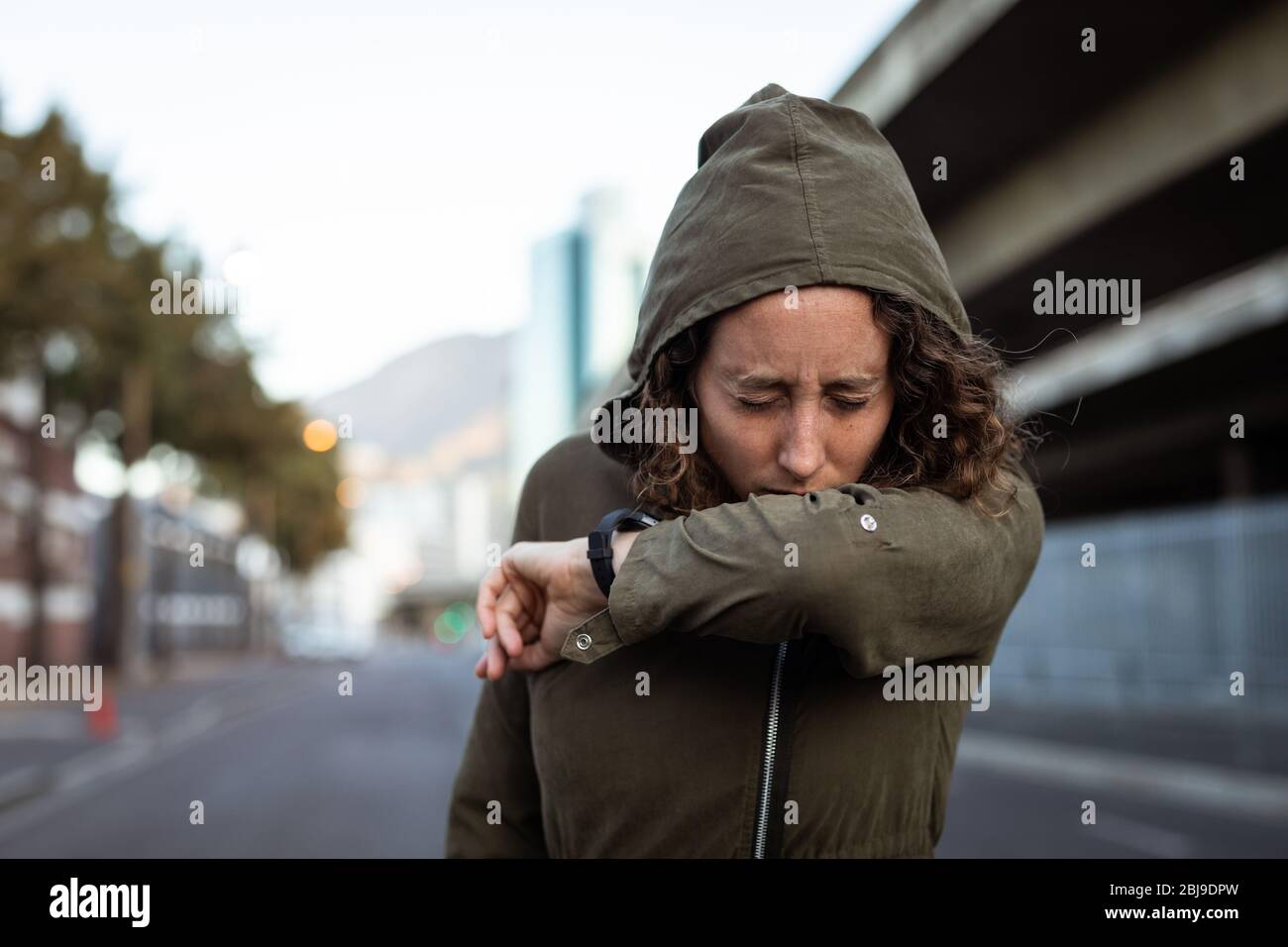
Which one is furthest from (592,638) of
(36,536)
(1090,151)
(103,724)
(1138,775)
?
(36,536)

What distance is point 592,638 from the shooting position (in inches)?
55.5

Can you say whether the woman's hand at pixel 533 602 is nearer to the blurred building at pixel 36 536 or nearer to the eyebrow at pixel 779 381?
the eyebrow at pixel 779 381

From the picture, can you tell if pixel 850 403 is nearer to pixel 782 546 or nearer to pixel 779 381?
pixel 779 381

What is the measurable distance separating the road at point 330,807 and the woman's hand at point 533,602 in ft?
17.9

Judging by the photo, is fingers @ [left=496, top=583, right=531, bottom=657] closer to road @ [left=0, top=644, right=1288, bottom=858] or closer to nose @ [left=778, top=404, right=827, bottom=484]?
nose @ [left=778, top=404, right=827, bottom=484]

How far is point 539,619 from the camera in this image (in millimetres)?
1625

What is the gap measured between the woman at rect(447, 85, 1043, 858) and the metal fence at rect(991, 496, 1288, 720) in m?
14.3

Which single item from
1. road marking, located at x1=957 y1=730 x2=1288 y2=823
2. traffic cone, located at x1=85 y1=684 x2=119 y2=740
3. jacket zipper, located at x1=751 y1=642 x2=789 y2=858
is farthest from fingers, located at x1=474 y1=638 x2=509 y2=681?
traffic cone, located at x1=85 y1=684 x2=119 y2=740

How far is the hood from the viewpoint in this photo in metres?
1.39

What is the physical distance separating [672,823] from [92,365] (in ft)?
83.8

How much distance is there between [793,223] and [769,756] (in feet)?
2.13

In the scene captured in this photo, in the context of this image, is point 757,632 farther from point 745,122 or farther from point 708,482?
point 745,122

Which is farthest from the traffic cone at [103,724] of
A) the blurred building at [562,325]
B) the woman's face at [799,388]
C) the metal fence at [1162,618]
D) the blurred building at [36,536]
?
the blurred building at [562,325]

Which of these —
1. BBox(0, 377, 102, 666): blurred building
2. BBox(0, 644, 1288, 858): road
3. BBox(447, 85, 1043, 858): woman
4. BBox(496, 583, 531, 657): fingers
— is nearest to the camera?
BBox(447, 85, 1043, 858): woman
